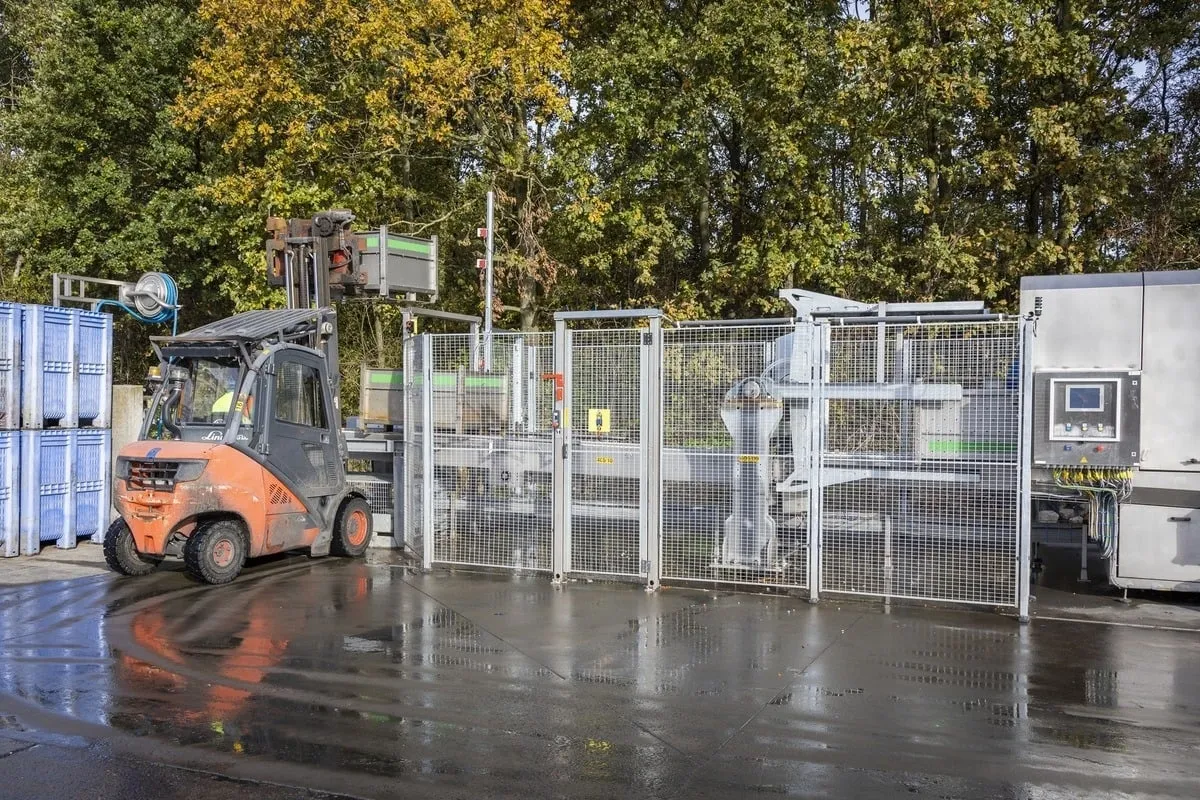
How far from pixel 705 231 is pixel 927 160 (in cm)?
484

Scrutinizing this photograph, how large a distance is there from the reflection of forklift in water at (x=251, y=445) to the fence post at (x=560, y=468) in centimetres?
287

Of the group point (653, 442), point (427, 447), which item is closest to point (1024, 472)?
point (653, 442)

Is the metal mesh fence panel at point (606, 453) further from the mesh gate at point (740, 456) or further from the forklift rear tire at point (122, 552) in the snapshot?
the forklift rear tire at point (122, 552)

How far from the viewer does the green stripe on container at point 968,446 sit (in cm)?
945

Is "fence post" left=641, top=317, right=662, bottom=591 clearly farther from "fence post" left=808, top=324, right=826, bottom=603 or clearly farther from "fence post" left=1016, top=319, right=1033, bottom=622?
"fence post" left=1016, top=319, right=1033, bottom=622

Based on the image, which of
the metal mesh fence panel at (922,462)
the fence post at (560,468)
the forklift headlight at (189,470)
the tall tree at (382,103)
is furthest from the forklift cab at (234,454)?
the tall tree at (382,103)

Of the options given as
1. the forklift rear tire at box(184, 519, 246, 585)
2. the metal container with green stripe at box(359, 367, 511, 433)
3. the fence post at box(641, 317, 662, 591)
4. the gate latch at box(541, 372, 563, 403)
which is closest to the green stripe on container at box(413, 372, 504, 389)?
the metal container with green stripe at box(359, 367, 511, 433)

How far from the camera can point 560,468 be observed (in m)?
11.1

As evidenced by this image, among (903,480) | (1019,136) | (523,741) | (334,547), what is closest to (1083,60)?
(1019,136)

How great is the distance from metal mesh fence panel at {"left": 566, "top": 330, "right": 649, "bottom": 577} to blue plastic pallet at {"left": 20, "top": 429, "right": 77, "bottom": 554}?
6.73 meters

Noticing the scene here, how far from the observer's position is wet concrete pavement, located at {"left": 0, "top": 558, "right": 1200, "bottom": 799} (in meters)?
5.69

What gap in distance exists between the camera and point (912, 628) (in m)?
9.26

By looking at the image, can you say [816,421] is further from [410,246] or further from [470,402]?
[410,246]

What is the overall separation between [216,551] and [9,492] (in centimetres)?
363
